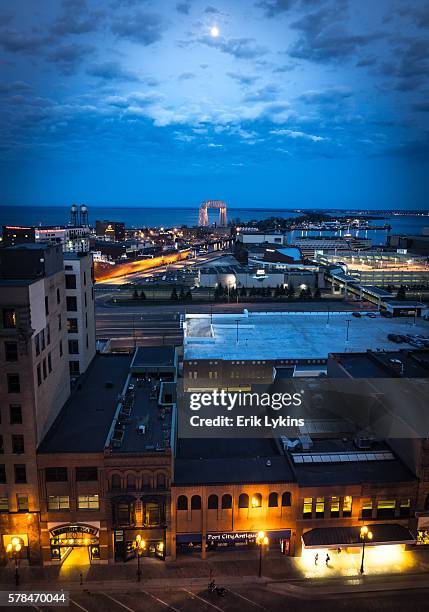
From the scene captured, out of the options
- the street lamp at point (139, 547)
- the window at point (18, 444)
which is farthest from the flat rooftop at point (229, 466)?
the window at point (18, 444)

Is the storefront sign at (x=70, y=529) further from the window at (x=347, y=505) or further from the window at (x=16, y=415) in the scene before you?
the window at (x=347, y=505)

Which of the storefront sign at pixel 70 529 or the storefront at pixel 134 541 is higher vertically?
the storefront sign at pixel 70 529

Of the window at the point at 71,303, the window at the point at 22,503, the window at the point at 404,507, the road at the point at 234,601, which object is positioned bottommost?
the road at the point at 234,601

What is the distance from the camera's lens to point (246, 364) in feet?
204

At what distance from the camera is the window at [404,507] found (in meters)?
38.4

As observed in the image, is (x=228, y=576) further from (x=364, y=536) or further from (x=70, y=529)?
(x=70, y=529)

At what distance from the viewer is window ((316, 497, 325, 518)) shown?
37469 mm

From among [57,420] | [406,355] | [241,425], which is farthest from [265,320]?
[57,420]

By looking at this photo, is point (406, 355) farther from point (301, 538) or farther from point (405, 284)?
point (405, 284)

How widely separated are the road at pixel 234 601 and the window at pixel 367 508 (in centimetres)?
584

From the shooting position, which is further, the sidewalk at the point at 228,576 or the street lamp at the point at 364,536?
the street lamp at the point at 364,536

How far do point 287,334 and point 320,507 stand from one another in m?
43.5

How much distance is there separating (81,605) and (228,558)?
11.0m

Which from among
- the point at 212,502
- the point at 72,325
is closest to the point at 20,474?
the point at 212,502
